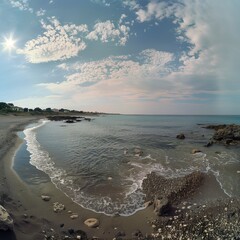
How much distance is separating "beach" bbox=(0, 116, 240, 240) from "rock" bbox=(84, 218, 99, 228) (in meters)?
0.17

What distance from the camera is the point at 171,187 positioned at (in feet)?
46.3

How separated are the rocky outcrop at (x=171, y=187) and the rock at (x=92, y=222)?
3391 millimetres

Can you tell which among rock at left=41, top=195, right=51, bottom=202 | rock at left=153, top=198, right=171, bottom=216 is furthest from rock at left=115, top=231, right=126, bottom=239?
rock at left=41, top=195, right=51, bottom=202

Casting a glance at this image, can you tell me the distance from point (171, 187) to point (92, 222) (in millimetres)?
6216

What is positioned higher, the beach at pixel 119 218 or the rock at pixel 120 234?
the beach at pixel 119 218

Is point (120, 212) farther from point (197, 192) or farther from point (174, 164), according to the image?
point (174, 164)

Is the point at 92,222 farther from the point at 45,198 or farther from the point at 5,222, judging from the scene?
the point at 45,198

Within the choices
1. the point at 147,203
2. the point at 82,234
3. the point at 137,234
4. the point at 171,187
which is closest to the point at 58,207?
the point at 82,234

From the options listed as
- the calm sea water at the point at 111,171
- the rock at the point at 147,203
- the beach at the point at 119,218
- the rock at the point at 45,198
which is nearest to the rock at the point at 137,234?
the beach at the point at 119,218

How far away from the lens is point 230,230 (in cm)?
875

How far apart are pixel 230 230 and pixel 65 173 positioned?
11654 millimetres

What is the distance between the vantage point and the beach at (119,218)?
8688 mm

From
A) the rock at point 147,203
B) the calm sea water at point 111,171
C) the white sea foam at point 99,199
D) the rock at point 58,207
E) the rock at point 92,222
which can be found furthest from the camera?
the calm sea water at point 111,171

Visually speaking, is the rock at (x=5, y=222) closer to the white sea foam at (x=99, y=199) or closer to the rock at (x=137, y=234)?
the white sea foam at (x=99, y=199)
